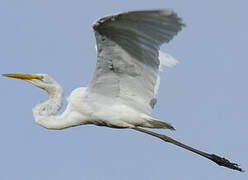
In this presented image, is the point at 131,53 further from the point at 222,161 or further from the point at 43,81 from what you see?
the point at 222,161

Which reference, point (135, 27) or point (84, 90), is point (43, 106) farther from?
point (135, 27)

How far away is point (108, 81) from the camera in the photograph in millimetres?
10414

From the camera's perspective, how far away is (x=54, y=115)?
11359 millimetres

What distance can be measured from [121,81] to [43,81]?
2.04 meters

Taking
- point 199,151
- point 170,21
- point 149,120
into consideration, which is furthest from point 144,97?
point 170,21

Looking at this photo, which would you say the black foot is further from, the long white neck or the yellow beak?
the yellow beak

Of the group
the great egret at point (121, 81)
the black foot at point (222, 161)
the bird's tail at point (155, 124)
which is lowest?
the black foot at point (222, 161)

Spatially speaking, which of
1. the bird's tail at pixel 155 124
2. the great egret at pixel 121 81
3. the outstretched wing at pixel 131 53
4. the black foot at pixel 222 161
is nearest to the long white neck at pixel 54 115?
the great egret at pixel 121 81

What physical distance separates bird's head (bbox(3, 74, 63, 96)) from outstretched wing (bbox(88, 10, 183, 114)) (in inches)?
46.3

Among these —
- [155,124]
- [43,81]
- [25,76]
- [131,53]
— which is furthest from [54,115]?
[131,53]

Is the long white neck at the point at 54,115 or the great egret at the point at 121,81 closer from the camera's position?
the great egret at the point at 121,81

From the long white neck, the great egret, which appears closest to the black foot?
the great egret

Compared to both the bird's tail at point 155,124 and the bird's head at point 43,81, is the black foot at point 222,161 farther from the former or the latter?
the bird's head at point 43,81

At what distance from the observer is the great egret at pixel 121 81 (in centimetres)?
883
